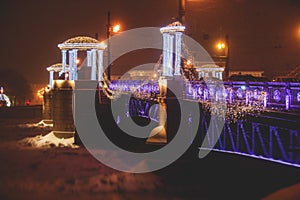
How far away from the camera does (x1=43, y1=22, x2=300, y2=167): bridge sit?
44.1 ft

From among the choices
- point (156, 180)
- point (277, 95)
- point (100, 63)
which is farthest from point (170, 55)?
point (100, 63)

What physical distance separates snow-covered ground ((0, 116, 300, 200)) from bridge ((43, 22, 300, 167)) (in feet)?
2.06

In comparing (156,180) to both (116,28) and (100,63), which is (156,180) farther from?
(100,63)

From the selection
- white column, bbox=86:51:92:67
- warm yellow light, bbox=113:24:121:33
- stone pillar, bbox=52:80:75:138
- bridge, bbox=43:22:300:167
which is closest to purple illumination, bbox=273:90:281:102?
bridge, bbox=43:22:300:167

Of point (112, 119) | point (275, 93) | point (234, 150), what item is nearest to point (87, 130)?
point (112, 119)

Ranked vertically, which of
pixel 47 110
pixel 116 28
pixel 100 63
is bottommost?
pixel 47 110

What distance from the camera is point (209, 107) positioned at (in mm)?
17094

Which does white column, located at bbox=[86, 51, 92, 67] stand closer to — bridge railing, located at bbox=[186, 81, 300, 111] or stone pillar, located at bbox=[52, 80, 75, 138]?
stone pillar, located at bbox=[52, 80, 75, 138]

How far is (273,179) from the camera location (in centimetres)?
1394

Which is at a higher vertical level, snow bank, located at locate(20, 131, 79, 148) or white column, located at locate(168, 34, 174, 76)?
white column, located at locate(168, 34, 174, 76)

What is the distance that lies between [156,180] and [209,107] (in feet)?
12.2

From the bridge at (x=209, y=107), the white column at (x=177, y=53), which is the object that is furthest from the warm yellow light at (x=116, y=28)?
the white column at (x=177, y=53)

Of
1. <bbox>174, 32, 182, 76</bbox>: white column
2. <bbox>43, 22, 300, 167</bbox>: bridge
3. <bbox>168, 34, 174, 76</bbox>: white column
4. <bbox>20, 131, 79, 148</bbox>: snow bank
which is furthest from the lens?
<bbox>20, 131, 79, 148</bbox>: snow bank

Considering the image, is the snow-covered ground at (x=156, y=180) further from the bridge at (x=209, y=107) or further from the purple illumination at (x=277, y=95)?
the purple illumination at (x=277, y=95)
